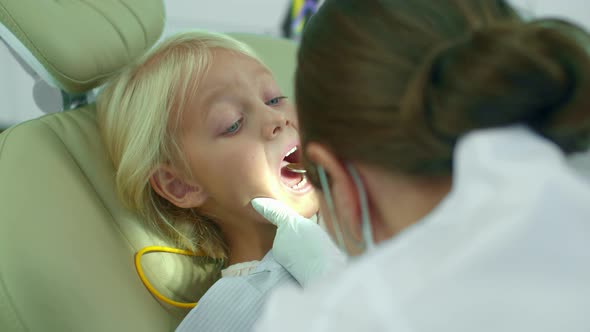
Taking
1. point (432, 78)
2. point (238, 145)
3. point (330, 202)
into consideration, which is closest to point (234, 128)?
point (238, 145)

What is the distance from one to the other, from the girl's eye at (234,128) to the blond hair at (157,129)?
97 millimetres

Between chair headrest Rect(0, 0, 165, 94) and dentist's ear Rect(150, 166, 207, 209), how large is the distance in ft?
0.83

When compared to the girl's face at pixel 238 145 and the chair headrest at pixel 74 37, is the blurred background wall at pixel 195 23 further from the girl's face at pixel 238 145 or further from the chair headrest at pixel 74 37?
the girl's face at pixel 238 145

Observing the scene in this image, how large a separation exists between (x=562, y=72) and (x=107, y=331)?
83cm

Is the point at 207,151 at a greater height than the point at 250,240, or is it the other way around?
the point at 207,151

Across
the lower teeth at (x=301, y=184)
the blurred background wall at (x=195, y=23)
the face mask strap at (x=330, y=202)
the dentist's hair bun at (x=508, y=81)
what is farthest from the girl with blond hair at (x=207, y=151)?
the blurred background wall at (x=195, y=23)

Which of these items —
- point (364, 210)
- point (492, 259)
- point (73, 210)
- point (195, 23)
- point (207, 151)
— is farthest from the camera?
point (195, 23)

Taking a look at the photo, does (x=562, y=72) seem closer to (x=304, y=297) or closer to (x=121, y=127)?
(x=304, y=297)

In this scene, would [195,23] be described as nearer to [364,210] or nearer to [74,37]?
[74,37]

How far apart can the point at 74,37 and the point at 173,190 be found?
1.17ft

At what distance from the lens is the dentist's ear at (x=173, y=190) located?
1330 mm

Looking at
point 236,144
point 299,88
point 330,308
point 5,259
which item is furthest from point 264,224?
point 330,308

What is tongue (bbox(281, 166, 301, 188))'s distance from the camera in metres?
1.33

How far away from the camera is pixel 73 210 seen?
3.90ft
